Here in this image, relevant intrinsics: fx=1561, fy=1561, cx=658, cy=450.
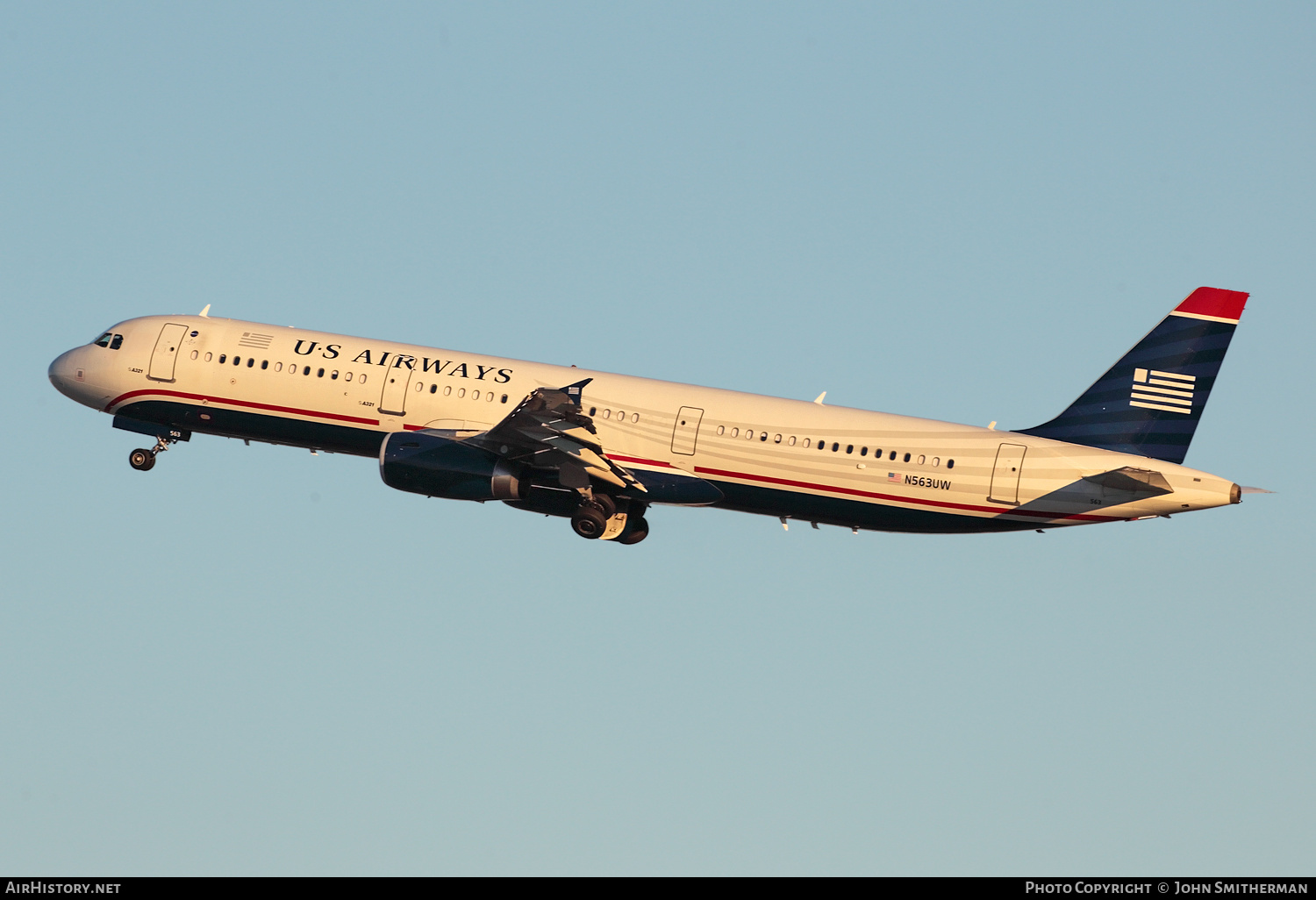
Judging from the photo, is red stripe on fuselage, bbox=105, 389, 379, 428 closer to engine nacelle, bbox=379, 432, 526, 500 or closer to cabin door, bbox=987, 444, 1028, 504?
engine nacelle, bbox=379, 432, 526, 500

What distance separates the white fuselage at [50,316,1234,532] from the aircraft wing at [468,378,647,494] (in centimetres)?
75

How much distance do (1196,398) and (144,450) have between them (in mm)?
31134

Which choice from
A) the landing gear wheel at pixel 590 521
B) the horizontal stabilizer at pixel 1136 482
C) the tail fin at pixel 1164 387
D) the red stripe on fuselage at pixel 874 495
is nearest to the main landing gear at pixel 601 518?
the landing gear wheel at pixel 590 521

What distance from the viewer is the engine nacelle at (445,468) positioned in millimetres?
42625

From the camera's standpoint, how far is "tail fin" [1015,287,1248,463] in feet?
139

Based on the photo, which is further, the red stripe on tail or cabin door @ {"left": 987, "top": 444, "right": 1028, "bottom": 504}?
the red stripe on tail

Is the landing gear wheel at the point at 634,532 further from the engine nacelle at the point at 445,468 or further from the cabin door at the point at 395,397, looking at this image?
the cabin door at the point at 395,397

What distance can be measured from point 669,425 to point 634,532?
396 cm

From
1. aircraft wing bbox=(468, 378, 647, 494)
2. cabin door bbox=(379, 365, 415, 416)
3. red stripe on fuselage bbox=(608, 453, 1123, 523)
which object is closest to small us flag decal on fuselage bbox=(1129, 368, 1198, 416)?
red stripe on fuselage bbox=(608, 453, 1123, 523)

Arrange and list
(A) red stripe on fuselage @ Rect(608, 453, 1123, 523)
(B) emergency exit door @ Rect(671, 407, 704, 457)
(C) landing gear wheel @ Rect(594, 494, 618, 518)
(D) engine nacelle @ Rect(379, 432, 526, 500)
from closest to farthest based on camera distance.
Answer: (A) red stripe on fuselage @ Rect(608, 453, 1123, 523)
(D) engine nacelle @ Rect(379, 432, 526, 500)
(B) emergency exit door @ Rect(671, 407, 704, 457)
(C) landing gear wheel @ Rect(594, 494, 618, 518)

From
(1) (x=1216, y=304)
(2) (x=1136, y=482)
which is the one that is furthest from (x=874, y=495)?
(1) (x=1216, y=304)

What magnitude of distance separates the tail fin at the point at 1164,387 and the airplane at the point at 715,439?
0.05 metres

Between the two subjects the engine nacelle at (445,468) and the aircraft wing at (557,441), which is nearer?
the aircraft wing at (557,441)
